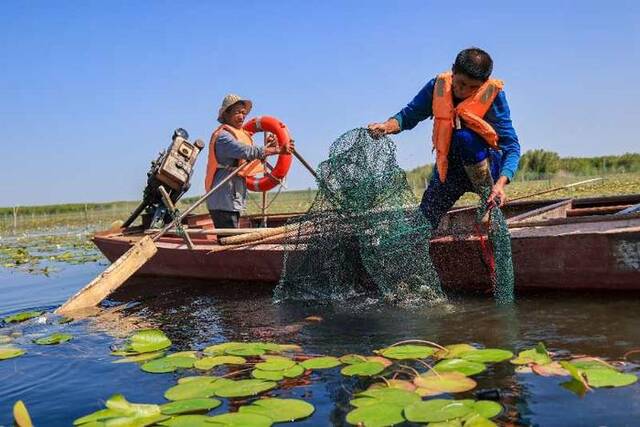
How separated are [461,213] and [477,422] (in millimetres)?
4337

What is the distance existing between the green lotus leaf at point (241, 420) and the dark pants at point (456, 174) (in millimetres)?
2734

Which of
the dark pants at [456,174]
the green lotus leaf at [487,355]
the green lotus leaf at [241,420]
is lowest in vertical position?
the green lotus leaf at [241,420]

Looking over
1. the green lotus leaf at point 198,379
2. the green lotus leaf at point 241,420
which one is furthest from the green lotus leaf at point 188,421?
the green lotus leaf at point 198,379

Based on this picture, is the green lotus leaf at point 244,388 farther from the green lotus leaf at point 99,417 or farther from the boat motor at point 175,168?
the boat motor at point 175,168

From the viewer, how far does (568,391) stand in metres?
2.61

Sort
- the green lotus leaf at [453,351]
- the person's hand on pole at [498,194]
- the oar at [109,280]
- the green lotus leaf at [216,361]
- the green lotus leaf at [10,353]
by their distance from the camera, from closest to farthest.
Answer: the green lotus leaf at [453,351]
the green lotus leaf at [216,361]
the green lotus leaf at [10,353]
the person's hand on pole at [498,194]
the oar at [109,280]

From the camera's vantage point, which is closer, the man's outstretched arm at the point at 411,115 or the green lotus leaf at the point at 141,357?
the green lotus leaf at the point at 141,357

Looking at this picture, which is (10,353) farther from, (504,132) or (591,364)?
(504,132)

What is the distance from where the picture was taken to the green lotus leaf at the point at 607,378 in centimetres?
257

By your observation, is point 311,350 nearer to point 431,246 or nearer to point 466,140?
point 431,246

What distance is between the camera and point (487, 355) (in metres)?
3.04

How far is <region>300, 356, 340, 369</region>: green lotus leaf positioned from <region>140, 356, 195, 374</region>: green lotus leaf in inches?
26.4

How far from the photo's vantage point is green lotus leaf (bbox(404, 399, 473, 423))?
2.26 m

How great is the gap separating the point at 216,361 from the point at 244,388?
0.61m
